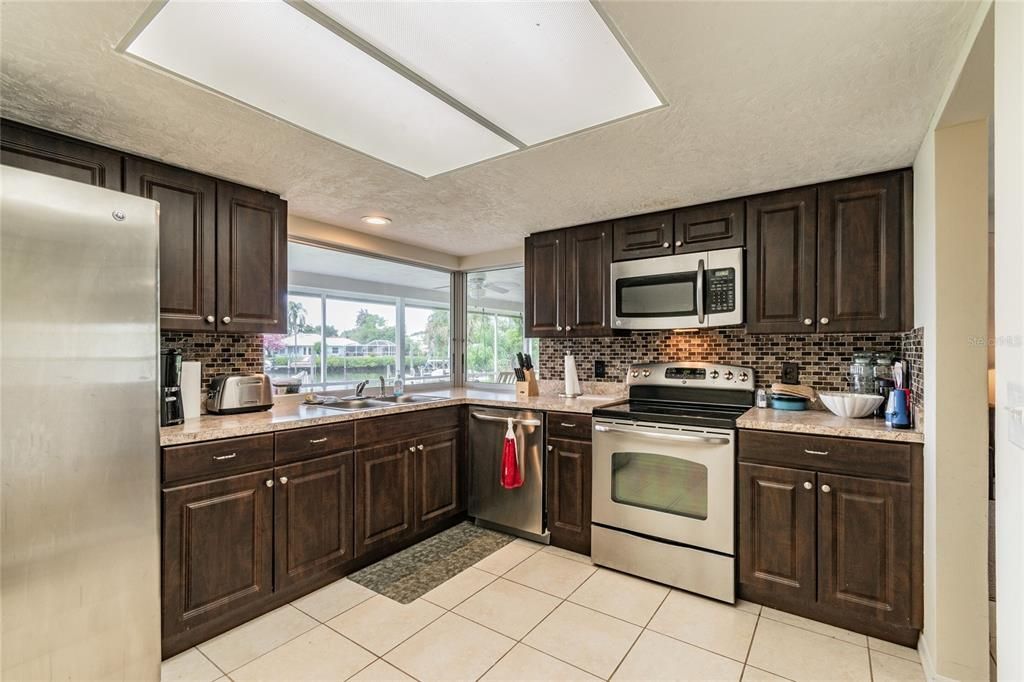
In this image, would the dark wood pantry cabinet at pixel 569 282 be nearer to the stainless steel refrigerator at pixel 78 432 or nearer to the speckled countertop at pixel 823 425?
the speckled countertop at pixel 823 425

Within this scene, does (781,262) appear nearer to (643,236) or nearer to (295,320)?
(643,236)

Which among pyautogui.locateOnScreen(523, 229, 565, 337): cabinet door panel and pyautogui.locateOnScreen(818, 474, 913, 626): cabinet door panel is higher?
pyautogui.locateOnScreen(523, 229, 565, 337): cabinet door panel

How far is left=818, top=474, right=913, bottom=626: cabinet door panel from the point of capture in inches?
80.3

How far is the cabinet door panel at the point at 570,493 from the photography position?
2924 mm

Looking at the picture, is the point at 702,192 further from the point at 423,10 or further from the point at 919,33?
the point at 423,10

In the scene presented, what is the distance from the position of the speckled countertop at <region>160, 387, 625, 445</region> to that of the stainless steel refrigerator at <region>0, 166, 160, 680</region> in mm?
353

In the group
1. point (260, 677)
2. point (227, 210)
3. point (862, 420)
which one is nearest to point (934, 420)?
point (862, 420)

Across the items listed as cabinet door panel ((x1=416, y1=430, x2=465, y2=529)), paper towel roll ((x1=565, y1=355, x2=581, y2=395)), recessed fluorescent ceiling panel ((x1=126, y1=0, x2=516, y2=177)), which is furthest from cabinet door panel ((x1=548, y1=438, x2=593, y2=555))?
recessed fluorescent ceiling panel ((x1=126, y1=0, x2=516, y2=177))

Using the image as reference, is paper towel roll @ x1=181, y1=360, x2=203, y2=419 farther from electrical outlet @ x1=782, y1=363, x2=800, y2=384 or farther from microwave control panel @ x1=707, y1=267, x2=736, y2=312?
electrical outlet @ x1=782, y1=363, x2=800, y2=384

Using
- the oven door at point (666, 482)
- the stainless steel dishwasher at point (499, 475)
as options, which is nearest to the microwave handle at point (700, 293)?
the oven door at point (666, 482)

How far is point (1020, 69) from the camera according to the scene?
36.8 inches

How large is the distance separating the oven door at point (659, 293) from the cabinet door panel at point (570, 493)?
892 mm

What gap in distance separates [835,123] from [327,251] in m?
3.08

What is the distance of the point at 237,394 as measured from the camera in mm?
2607
